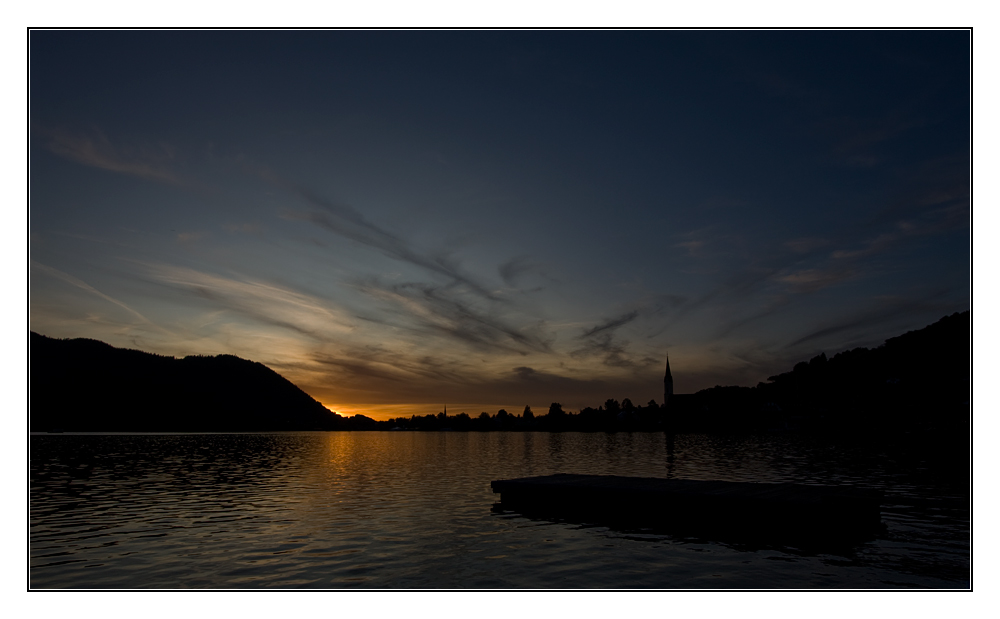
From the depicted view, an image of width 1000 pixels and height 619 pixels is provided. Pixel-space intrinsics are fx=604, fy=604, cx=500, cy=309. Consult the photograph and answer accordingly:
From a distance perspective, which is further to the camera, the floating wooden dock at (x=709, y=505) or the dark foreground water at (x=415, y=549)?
Result: the floating wooden dock at (x=709, y=505)

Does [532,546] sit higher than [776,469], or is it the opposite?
[532,546]

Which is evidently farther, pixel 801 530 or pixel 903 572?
pixel 801 530

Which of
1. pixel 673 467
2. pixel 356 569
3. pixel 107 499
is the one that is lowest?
pixel 673 467

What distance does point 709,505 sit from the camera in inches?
1010

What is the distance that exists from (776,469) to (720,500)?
116 ft

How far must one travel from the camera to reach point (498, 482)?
33.8 metres

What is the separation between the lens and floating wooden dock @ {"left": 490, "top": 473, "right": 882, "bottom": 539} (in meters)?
23.6

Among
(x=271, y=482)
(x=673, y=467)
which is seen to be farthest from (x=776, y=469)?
(x=271, y=482)

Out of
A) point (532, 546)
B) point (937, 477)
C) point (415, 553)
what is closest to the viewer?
point (415, 553)

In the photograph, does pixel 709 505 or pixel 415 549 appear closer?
pixel 415 549

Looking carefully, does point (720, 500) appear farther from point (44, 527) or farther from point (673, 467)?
point (673, 467)

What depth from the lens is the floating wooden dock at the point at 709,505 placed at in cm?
2361

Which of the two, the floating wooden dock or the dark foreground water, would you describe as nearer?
the dark foreground water

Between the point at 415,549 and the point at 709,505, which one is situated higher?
the point at 709,505
